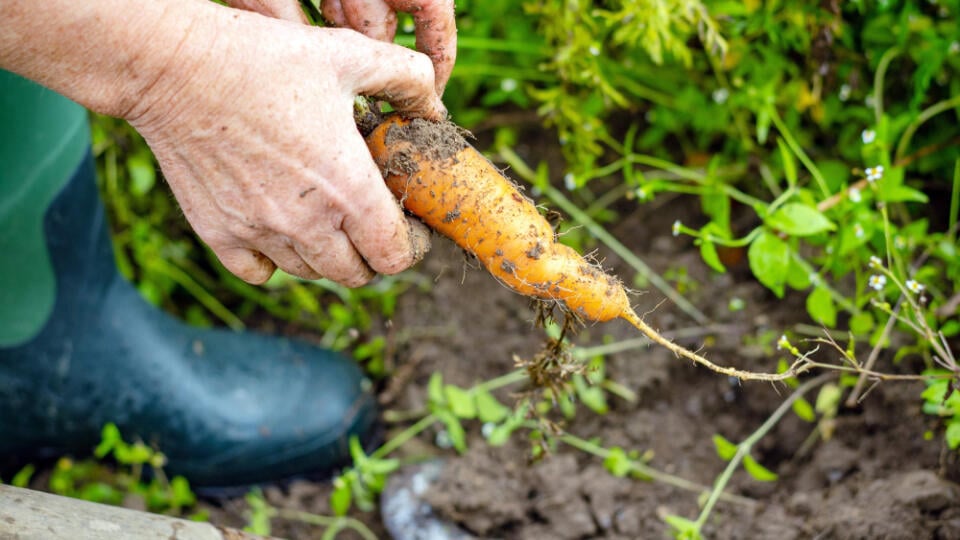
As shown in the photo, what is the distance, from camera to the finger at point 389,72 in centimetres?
103

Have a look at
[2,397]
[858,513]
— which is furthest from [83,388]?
[858,513]

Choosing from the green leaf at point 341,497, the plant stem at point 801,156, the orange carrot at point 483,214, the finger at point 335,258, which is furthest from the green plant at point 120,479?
the plant stem at point 801,156

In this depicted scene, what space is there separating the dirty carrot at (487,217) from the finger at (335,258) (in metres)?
0.13

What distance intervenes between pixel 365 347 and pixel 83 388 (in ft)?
1.93

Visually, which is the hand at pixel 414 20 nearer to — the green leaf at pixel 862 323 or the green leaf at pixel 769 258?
the green leaf at pixel 769 258

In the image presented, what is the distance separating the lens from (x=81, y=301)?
1618 mm

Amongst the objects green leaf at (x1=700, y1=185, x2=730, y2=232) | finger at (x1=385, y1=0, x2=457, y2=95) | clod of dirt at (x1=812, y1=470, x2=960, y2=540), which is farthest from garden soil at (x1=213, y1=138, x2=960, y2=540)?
finger at (x1=385, y1=0, x2=457, y2=95)

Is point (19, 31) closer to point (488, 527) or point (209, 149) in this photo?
point (209, 149)

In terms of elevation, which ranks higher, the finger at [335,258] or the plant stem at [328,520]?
the finger at [335,258]

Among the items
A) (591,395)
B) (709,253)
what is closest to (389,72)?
(709,253)

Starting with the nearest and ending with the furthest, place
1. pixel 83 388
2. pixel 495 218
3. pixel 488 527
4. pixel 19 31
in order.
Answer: pixel 19 31
pixel 495 218
pixel 488 527
pixel 83 388

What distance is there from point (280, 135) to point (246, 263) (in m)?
0.27

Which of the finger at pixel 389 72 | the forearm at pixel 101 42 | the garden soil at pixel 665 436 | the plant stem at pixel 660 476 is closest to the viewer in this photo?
Answer: the forearm at pixel 101 42

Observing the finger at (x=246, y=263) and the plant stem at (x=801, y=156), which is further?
the plant stem at (x=801, y=156)
